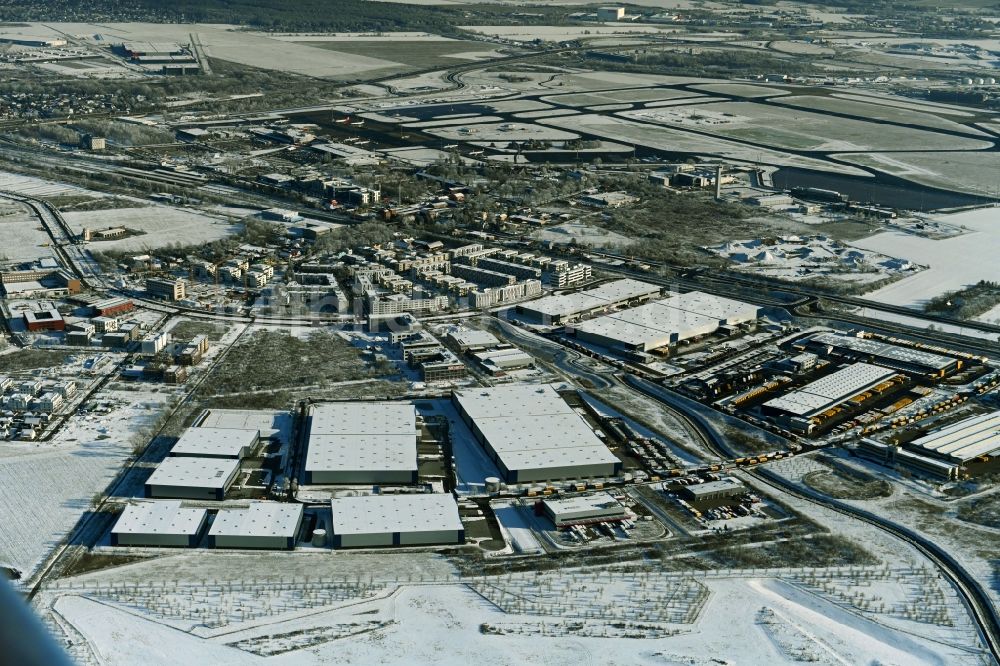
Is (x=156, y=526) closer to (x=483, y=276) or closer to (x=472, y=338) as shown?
(x=472, y=338)

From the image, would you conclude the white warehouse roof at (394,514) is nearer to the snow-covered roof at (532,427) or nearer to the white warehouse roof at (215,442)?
the snow-covered roof at (532,427)

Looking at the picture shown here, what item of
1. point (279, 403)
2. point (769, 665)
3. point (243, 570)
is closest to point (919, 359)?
point (769, 665)

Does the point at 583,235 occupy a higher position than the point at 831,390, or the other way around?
the point at 583,235

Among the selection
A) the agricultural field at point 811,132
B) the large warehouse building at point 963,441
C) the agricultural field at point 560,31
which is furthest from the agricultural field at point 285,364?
the agricultural field at point 560,31

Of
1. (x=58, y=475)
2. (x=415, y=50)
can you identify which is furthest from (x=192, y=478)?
(x=415, y=50)

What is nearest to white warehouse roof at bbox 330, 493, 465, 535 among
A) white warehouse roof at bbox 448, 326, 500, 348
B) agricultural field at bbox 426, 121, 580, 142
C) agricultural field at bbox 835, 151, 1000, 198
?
white warehouse roof at bbox 448, 326, 500, 348
